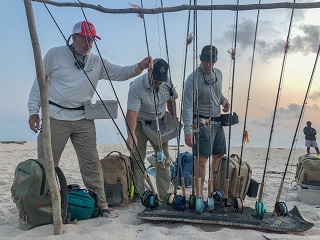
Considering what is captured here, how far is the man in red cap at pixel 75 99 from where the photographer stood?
351cm

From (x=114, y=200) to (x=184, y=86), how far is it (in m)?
1.45

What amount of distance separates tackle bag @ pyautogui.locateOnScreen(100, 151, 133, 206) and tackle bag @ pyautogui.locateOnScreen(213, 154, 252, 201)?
0.98 metres

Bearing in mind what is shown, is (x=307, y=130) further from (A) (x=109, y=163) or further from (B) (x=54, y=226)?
(B) (x=54, y=226)

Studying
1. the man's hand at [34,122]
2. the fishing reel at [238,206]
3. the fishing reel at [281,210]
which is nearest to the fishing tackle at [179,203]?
the fishing reel at [238,206]

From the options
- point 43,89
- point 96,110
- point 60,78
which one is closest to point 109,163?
point 96,110

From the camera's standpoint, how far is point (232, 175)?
3.96 meters

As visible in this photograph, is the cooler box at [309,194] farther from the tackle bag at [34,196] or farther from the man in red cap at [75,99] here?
the tackle bag at [34,196]

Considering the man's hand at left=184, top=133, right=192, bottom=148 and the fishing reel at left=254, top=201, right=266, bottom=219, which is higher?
the man's hand at left=184, top=133, right=192, bottom=148

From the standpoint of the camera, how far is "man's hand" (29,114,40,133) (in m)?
3.44

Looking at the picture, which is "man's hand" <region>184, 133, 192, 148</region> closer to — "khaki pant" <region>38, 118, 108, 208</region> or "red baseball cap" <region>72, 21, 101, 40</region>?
"khaki pant" <region>38, 118, 108, 208</region>

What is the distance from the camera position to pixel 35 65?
2840 millimetres

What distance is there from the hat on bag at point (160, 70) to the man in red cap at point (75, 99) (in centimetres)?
21

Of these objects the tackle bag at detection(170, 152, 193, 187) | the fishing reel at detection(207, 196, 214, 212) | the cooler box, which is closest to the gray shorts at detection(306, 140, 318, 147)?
the tackle bag at detection(170, 152, 193, 187)

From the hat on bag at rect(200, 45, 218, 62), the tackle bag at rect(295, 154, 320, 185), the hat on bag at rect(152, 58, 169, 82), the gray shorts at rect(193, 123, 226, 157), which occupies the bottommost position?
the tackle bag at rect(295, 154, 320, 185)
